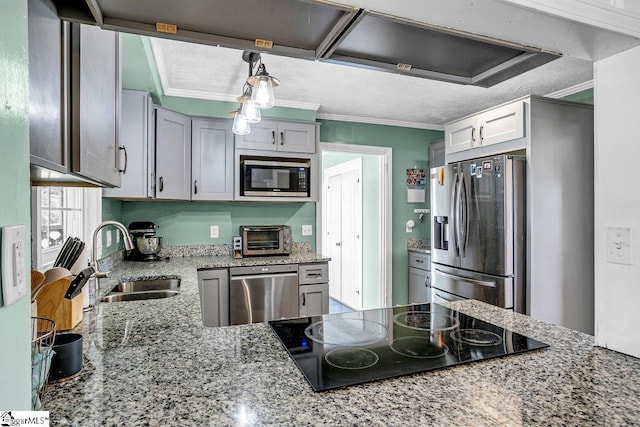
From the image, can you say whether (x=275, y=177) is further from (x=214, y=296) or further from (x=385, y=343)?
(x=385, y=343)

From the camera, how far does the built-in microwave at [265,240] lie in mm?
3328

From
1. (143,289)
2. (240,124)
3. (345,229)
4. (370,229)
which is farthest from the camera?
(345,229)

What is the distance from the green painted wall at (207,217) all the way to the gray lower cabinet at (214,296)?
26.8 inches

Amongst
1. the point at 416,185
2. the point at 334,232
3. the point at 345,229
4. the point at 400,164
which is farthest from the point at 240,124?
the point at 334,232

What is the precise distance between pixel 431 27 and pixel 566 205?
8.48 feet

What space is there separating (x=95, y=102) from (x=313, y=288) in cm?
246

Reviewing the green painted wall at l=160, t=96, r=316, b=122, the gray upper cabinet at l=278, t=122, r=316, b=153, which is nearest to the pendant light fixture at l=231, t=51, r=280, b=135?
the gray upper cabinet at l=278, t=122, r=316, b=153

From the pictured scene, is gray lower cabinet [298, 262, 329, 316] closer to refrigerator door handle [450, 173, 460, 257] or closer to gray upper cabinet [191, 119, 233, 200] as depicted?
gray upper cabinet [191, 119, 233, 200]

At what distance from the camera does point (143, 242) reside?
301 centimetres

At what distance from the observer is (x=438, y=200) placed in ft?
11.5

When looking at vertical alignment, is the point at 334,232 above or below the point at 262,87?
below

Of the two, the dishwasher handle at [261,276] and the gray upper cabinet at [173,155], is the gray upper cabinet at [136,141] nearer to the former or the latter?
the gray upper cabinet at [173,155]

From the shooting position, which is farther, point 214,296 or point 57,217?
point 214,296

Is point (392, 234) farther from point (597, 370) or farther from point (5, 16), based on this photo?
point (5, 16)
